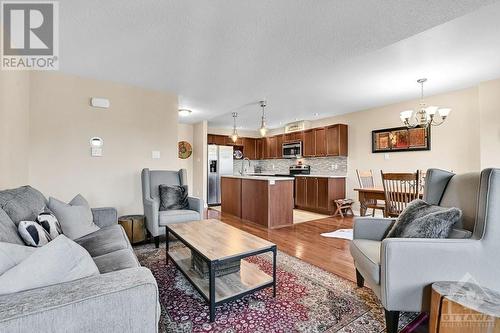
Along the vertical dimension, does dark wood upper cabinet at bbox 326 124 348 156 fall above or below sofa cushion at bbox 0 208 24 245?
above

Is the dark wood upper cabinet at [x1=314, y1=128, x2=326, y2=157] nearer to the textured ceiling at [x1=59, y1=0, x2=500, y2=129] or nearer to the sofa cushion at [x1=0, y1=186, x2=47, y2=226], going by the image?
the textured ceiling at [x1=59, y1=0, x2=500, y2=129]

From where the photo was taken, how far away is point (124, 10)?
1.89 metres

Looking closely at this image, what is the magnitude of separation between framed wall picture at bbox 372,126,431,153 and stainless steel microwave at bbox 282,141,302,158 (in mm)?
1987

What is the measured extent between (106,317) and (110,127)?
3.36 m

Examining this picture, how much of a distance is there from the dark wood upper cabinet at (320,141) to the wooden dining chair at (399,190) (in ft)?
8.47

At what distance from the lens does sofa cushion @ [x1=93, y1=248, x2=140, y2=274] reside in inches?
56.4

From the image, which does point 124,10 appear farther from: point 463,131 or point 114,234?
point 463,131

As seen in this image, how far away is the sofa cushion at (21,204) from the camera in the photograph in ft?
4.71

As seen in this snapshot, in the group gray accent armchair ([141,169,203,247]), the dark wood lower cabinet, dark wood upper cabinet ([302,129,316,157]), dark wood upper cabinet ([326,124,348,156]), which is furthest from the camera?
dark wood upper cabinet ([302,129,316,157])

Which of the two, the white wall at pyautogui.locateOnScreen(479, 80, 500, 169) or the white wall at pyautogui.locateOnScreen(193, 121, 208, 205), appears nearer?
the white wall at pyautogui.locateOnScreen(479, 80, 500, 169)

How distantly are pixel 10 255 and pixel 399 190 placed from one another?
3748 mm

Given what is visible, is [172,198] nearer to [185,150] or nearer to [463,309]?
[463,309]

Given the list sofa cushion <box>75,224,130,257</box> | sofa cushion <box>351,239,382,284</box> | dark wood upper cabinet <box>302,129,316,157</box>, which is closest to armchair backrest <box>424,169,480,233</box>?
sofa cushion <box>351,239,382,284</box>

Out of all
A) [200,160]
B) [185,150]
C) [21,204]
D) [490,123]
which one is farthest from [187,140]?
[490,123]
